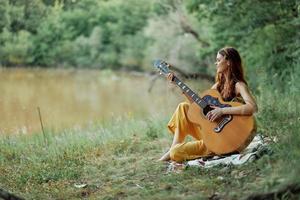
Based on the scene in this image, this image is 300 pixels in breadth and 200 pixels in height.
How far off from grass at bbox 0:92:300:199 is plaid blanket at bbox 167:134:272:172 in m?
0.10

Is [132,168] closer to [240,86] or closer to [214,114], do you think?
[214,114]

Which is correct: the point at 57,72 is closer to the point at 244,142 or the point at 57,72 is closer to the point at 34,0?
the point at 34,0

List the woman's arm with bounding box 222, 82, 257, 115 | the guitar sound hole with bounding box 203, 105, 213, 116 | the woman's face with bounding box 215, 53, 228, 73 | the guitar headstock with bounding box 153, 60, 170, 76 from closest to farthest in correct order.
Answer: the woman's arm with bounding box 222, 82, 257, 115, the guitar sound hole with bounding box 203, 105, 213, 116, the woman's face with bounding box 215, 53, 228, 73, the guitar headstock with bounding box 153, 60, 170, 76

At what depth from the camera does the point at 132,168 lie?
544 cm

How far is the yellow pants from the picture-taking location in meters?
5.32

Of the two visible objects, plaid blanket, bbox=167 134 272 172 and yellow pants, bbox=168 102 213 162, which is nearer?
plaid blanket, bbox=167 134 272 172

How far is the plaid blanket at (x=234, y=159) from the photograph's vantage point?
4.74 meters

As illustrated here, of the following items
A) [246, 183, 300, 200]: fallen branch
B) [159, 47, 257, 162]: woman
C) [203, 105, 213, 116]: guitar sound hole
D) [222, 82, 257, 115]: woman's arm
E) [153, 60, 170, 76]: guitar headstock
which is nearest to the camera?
[246, 183, 300, 200]: fallen branch

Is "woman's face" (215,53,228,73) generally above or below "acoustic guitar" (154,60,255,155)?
above

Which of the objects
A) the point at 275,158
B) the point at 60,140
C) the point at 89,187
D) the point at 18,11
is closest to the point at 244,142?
the point at 275,158

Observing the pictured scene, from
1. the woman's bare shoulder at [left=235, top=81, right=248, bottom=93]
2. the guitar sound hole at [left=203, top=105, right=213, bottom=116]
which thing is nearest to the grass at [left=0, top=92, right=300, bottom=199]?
the woman's bare shoulder at [left=235, top=81, right=248, bottom=93]

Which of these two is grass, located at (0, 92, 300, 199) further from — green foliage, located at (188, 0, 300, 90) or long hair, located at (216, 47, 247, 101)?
A: green foliage, located at (188, 0, 300, 90)

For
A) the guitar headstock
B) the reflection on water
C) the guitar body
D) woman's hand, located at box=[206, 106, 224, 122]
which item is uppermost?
the guitar headstock

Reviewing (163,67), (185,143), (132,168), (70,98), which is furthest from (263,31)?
(132,168)
